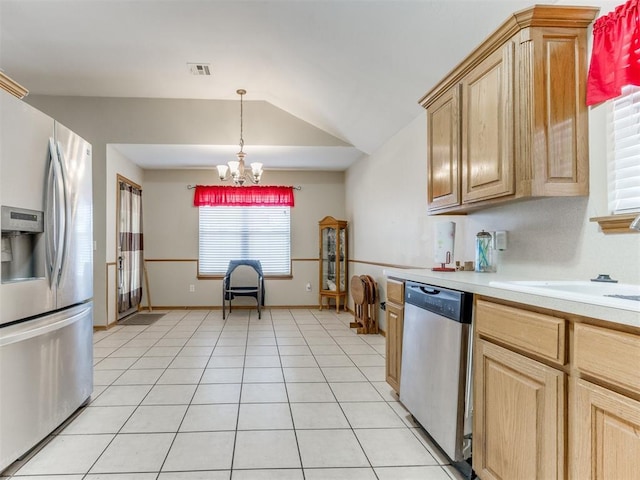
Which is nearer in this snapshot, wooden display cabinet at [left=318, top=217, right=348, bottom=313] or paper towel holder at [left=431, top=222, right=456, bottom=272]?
paper towel holder at [left=431, top=222, right=456, bottom=272]

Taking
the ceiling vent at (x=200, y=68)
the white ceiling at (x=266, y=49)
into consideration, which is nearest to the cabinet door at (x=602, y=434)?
the white ceiling at (x=266, y=49)

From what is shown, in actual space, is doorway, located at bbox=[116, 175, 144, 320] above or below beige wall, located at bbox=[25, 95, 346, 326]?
below

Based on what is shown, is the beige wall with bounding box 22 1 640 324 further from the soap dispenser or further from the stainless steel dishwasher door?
the stainless steel dishwasher door

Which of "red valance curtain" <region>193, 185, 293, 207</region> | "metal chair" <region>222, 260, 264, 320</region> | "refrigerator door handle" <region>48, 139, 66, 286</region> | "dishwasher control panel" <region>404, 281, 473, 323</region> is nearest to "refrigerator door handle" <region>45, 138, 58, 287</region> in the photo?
"refrigerator door handle" <region>48, 139, 66, 286</region>

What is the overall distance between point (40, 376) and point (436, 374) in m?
2.00

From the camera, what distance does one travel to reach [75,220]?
2350mm

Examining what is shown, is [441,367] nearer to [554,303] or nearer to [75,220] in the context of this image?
[554,303]

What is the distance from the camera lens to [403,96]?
3328mm

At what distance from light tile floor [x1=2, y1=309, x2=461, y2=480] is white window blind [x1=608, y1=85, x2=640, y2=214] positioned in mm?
1381

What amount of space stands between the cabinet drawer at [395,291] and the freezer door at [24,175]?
2015 mm

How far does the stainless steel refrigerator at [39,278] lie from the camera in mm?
1771

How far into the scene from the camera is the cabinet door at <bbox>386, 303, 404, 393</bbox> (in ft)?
8.16

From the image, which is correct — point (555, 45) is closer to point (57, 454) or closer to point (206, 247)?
point (57, 454)

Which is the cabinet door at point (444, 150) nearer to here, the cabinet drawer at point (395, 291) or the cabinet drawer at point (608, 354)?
the cabinet drawer at point (395, 291)
